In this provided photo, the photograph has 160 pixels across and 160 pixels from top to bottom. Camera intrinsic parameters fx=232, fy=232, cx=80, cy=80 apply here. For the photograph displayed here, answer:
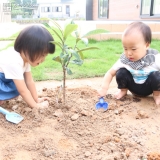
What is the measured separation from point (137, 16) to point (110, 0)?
304 cm

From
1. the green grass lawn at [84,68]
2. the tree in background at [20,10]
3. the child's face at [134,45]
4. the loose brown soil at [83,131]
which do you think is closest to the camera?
the loose brown soil at [83,131]

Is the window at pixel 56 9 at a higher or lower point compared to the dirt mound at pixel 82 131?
higher

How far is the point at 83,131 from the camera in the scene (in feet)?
4.64

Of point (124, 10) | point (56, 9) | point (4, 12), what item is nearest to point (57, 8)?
point (56, 9)

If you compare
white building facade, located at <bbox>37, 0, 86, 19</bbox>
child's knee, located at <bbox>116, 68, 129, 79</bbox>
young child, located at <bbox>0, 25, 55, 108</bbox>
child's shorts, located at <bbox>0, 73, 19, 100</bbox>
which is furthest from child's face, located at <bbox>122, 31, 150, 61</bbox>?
white building facade, located at <bbox>37, 0, 86, 19</bbox>

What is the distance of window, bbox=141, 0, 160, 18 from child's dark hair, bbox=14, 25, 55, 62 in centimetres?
601

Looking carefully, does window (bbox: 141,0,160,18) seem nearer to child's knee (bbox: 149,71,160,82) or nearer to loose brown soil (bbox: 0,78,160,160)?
child's knee (bbox: 149,71,160,82)

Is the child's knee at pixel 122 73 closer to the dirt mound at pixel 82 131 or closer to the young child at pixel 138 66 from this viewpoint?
the young child at pixel 138 66

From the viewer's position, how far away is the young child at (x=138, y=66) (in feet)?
5.63

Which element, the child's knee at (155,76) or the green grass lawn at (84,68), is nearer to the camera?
the child's knee at (155,76)

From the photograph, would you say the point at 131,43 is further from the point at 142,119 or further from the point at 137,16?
the point at 137,16

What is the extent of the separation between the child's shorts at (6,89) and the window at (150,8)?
6.06 meters

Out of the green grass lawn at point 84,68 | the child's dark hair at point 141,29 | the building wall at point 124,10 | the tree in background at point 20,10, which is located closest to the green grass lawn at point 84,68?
the green grass lawn at point 84,68

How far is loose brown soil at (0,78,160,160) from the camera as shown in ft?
3.96
